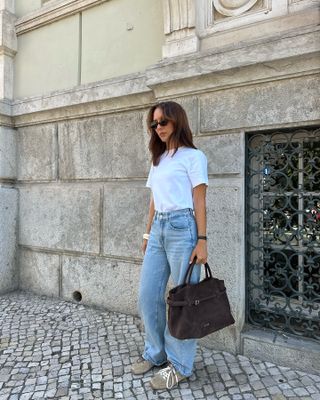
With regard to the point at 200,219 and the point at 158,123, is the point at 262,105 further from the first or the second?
the point at 200,219

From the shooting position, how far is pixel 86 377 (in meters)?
2.51

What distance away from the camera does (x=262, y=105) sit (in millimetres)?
2740

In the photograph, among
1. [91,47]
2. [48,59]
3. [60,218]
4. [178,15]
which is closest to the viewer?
[178,15]

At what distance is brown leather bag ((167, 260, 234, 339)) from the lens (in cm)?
212

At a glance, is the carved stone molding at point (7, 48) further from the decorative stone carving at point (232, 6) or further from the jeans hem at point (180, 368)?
the jeans hem at point (180, 368)

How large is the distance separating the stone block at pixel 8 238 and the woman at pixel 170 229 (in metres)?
2.67

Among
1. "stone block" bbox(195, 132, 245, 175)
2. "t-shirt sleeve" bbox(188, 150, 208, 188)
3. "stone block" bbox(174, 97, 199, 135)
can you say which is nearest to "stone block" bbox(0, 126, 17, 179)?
"stone block" bbox(174, 97, 199, 135)

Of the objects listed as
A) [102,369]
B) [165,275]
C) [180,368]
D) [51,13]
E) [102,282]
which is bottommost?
[102,369]

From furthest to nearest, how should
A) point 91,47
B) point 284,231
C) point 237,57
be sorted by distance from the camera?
1. point 91,47
2. point 284,231
3. point 237,57

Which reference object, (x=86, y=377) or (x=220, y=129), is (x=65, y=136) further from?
(x=86, y=377)

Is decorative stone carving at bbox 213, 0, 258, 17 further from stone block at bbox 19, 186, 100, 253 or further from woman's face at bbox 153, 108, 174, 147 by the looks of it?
stone block at bbox 19, 186, 100, 253

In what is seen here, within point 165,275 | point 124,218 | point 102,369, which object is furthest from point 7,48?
point 102,369

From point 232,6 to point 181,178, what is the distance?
1.76 m

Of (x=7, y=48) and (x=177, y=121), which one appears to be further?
(x=7, y=48)
